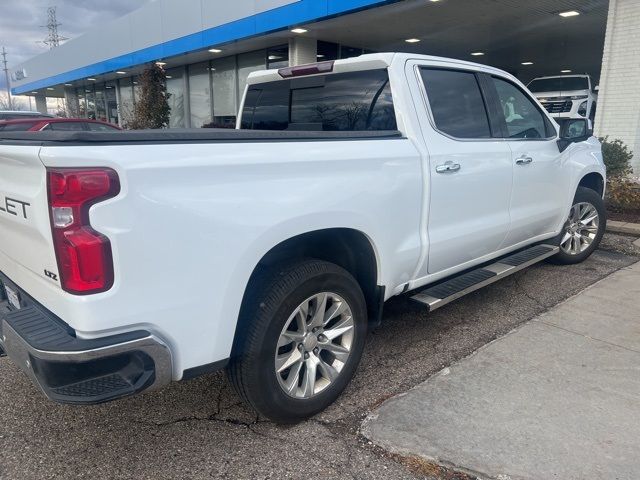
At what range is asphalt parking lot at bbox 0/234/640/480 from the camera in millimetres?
2500

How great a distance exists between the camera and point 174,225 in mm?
2107

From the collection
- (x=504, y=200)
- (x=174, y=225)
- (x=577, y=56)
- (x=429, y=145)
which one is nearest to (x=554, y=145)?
(x=504, y=200)

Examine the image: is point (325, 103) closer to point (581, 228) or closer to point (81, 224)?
point (81, 224)

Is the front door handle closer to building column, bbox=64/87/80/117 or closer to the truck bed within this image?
the truck bed

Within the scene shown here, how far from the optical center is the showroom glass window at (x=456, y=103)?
3.60 metres

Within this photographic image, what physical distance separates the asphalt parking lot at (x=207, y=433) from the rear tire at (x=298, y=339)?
0.18m

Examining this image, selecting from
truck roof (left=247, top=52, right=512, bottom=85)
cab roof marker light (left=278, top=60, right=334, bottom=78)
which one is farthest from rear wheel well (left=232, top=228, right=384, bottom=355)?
cab roof marker light (left=278, top=60, right=334, bottom=78)

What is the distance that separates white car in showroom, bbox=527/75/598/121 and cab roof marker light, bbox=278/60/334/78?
12080 millimetres

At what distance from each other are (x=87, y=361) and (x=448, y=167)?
243 cm

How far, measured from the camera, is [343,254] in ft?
10.3

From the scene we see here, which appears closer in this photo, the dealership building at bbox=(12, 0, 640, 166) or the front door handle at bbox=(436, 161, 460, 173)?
the front door handle at bbox=(436, 161, 460, 173)

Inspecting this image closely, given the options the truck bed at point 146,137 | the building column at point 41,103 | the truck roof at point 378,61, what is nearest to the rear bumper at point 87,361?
the truck bed at point 146,137

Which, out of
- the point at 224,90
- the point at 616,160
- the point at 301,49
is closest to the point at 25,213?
the point at 616,160

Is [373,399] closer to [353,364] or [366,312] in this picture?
[353,364]
